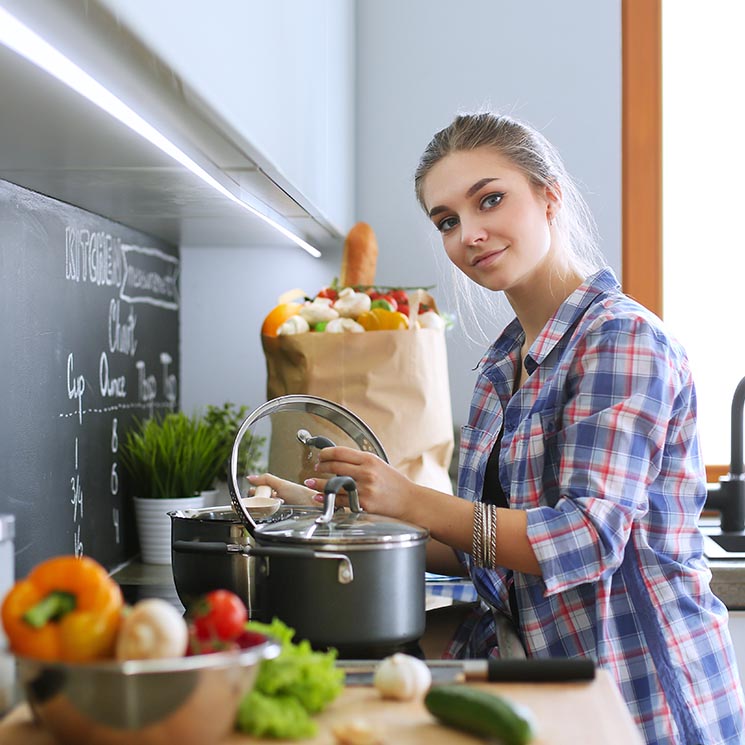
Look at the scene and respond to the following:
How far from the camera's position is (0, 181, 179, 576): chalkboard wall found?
1.32 metres

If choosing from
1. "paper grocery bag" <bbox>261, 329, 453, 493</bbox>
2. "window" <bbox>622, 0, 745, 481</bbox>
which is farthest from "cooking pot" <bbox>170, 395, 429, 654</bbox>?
"window" <bbox>622, 0, 745, 481</bbox>

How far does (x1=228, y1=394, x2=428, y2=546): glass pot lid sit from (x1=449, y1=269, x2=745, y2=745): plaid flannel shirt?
0.63 ft

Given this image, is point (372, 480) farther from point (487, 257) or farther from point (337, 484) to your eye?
point (487, 257)

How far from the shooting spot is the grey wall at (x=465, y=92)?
2.32 m

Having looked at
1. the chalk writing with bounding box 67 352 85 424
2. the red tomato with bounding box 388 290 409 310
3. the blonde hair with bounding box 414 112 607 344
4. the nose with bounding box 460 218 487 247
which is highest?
the blonde hair with bounding box 414 112 607 344

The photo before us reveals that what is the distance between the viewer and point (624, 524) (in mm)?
1136

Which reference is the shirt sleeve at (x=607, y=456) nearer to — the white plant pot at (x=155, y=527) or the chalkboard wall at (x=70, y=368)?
the chalkboard wall at (x=70, y=368)

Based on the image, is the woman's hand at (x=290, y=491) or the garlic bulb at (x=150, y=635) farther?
the woman's hand at (x=290, y=491)

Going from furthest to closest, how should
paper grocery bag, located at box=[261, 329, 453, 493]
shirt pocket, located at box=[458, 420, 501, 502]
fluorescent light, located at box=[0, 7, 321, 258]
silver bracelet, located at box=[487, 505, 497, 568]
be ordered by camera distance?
paper grocery bag, located at box=[261, 329, 453, 493], shirt pocket, located at box=[458, 420, 501, 502], silver bracelet, located at box=[487, 505, 497, 568], fluorescent light, located at box=[0, 7, 321, 258]

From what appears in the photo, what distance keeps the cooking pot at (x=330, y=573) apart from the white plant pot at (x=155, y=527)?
2.12 feet

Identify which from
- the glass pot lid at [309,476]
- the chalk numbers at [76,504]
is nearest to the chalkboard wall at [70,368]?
the chalk numbers at [76,504]

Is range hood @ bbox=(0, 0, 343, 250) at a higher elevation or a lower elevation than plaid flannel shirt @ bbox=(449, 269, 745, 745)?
higher

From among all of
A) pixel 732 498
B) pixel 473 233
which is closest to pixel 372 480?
pixel 473 233

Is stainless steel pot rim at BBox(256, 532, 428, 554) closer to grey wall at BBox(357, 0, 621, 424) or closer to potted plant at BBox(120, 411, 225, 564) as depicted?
potted plant at BBox(120, 411, 225, 564)
